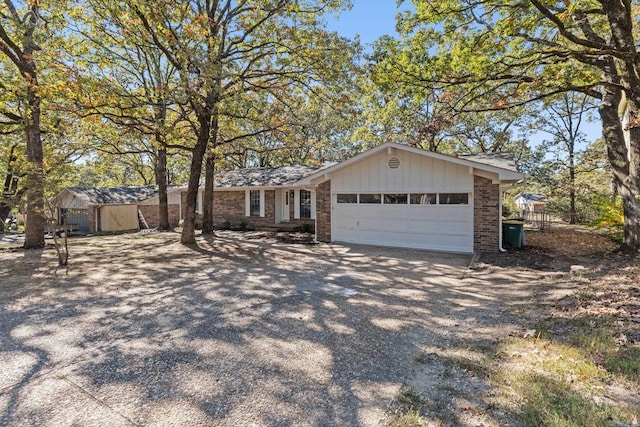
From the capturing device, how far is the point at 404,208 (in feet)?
37.8

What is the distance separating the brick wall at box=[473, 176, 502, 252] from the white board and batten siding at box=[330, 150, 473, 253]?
165 mm

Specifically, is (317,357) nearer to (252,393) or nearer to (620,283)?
(252,393)

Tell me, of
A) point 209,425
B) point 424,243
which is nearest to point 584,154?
point 424,243

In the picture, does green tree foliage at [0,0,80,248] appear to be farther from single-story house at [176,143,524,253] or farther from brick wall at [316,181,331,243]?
brick wall at [316,181,331,243]

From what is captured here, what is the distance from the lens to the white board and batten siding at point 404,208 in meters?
10.6

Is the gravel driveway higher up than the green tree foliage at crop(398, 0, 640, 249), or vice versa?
the green tree foliage at crop(398, 0, 640, 249)

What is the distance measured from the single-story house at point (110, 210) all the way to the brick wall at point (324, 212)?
12338mm

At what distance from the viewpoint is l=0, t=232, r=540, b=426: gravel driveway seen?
2.81 metres

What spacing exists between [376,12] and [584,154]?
17.0m

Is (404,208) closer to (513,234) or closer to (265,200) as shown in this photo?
(513,234)

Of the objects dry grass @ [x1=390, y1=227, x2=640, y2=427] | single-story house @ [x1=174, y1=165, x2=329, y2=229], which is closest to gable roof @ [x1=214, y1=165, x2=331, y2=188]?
single-story house @ [x1=174, y1=165, x2=329, y2=229]

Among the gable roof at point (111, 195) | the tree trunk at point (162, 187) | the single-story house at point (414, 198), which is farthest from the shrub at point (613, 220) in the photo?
the gable roof at point (111, 195)

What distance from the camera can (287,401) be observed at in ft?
9.46

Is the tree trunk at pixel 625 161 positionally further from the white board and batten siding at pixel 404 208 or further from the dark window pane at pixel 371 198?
the dark window pane at pixel 371 198
